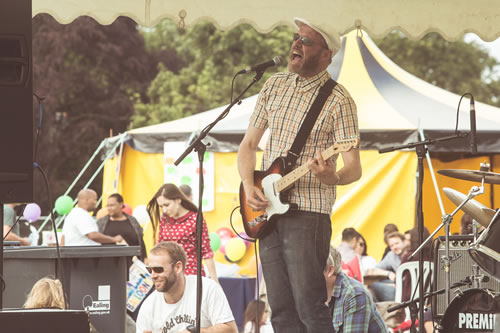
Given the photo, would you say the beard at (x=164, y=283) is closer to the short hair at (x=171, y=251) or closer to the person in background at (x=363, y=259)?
the short hair at (x=171, y=251)

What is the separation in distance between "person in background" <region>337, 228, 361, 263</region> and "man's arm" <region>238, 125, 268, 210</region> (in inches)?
211

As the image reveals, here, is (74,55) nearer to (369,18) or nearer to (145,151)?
(145,151)

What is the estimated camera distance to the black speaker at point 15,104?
127 inches

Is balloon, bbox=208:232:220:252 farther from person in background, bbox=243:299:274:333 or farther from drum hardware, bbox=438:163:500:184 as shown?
drum hardware, bbox=438:163:500:184

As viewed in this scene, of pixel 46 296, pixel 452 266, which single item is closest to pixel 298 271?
pixel 46 296

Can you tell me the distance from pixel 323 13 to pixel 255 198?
1772 mm

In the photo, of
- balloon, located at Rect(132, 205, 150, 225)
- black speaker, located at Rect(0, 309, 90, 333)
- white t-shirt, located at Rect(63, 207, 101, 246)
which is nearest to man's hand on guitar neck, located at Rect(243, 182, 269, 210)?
black speaker, located at Rect(0, 309, 90, 333)

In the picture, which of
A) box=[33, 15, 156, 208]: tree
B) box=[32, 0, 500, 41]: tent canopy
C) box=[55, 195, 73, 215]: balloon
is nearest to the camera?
box=[32, 0, 500, 41]: tent canopy

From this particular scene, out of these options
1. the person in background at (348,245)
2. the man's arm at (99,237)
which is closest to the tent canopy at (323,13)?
the man's arm at (99,237)

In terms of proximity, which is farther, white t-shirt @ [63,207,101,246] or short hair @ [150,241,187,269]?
white t-shirt @ [63,207,101,246]

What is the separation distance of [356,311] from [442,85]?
29.9 metres

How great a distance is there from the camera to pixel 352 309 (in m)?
5.84

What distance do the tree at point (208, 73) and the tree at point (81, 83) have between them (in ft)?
2.69

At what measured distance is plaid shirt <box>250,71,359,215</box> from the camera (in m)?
4.66
